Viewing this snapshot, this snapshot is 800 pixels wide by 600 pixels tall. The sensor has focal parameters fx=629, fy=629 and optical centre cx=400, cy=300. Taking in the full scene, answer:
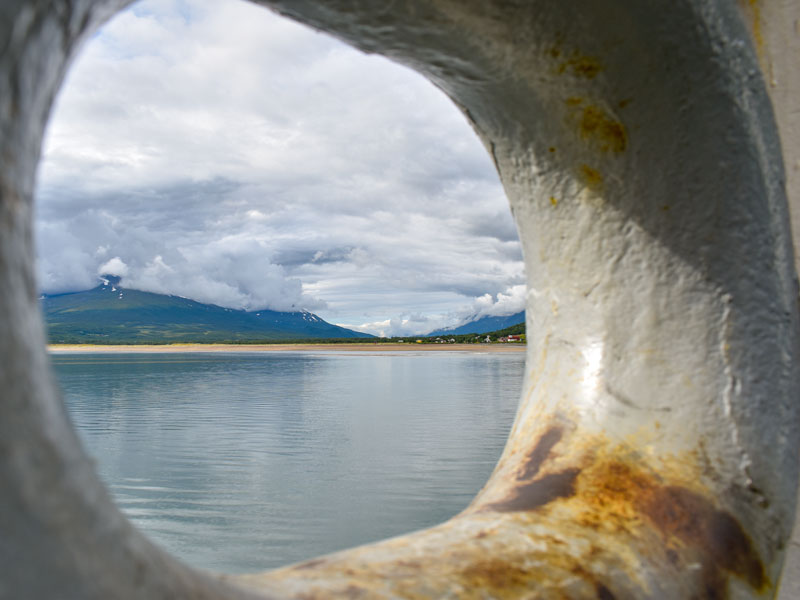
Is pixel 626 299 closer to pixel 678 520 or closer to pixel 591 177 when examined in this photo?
pixel 591 177

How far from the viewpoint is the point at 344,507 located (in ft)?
26.1

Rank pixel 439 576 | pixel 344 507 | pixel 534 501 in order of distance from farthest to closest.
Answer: pixel 344 507 → pixel 534 501 → pixel 439 576

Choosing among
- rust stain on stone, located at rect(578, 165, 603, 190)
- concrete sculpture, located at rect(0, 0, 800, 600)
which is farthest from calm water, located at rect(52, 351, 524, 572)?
rust stain on stone, located at rect(578, 165, 603, 190)

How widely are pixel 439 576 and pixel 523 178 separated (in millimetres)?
875

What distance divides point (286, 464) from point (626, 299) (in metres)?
9.55

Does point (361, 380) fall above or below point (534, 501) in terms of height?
below

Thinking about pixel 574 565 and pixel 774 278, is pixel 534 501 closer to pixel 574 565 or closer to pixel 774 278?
pixel 574 565

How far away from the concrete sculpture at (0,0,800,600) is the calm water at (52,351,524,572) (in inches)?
204

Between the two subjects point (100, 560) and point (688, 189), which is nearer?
point (100, 560)

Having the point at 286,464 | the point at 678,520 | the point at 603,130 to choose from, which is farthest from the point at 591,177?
the point at 286,464

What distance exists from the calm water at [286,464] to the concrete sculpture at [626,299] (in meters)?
5.17

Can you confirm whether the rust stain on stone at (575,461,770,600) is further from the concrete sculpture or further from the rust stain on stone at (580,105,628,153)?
the rust stain on stone at (580,105,628,153)

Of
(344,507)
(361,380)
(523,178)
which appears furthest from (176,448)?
(361,380)

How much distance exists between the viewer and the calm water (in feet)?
22.5
